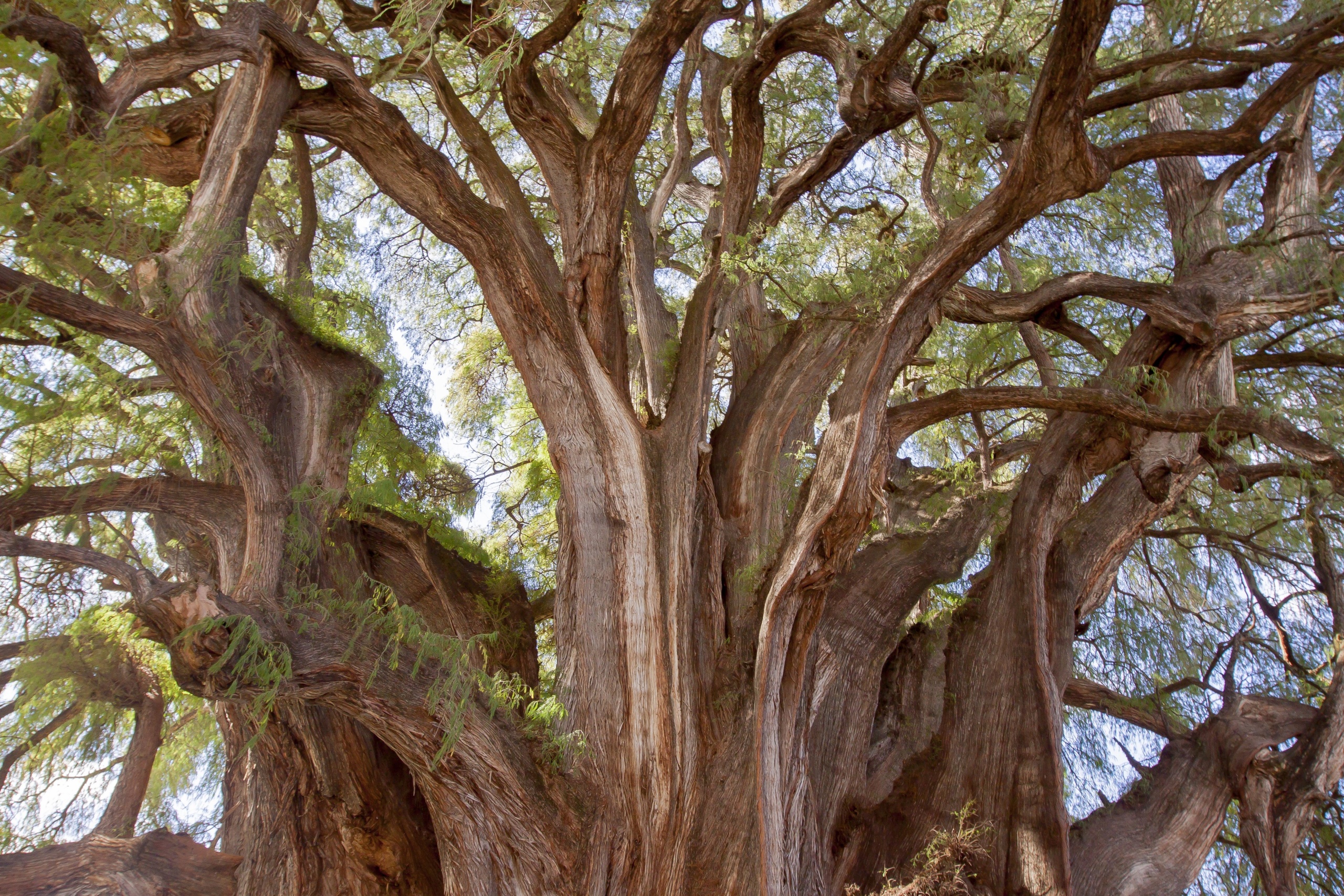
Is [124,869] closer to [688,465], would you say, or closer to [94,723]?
[94,723]

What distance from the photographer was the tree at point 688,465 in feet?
11.1

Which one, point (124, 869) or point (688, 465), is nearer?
point (124, 869)

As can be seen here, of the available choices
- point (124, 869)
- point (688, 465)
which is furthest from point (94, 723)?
point (688, 465)

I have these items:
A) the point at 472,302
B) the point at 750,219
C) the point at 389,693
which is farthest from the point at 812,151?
the point at 389,693

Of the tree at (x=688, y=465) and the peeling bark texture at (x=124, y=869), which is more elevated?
the tree at (x=688, y=465)

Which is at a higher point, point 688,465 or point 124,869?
point 688,465

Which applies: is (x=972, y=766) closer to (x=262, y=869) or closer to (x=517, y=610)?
(x=517, y=610)

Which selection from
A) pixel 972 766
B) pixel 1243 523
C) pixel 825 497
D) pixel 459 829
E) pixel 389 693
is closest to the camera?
pixel 389 693

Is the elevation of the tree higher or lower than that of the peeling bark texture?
higher

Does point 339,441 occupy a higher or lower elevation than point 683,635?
higher

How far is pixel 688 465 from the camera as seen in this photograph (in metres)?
4.52

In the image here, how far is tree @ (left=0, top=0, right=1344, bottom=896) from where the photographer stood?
3.38m

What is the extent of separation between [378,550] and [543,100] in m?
2.62

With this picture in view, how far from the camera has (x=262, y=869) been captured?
3980 millimetres
